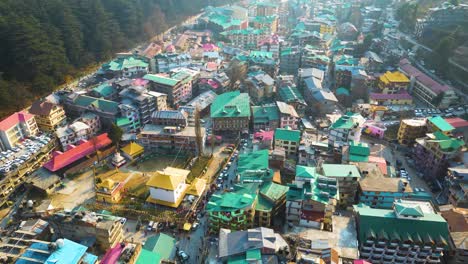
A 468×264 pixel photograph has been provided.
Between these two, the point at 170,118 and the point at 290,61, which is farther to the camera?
the point at 290,61

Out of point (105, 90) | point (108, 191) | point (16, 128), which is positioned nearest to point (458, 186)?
point (108, 191)

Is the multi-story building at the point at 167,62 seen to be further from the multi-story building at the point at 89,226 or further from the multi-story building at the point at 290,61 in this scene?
the multi-story building at the point at 89,226

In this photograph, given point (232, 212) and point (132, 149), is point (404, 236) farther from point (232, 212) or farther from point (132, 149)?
point (132, 149)

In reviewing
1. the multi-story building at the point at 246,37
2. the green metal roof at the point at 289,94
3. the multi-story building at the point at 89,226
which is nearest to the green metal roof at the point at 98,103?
the multi-story building at the point at 89,226

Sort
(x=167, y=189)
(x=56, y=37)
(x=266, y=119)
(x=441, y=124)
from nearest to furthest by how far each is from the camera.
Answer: (x=167, y=189) < (x=441, y=124) < (x=266, y=119) < (x=56, y=37)

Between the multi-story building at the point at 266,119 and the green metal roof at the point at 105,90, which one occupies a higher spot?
the green metal roof at the point at 105,90

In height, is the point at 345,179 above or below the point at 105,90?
below

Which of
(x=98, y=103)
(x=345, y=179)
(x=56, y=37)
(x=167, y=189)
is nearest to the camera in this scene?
(x=345, y=179)
